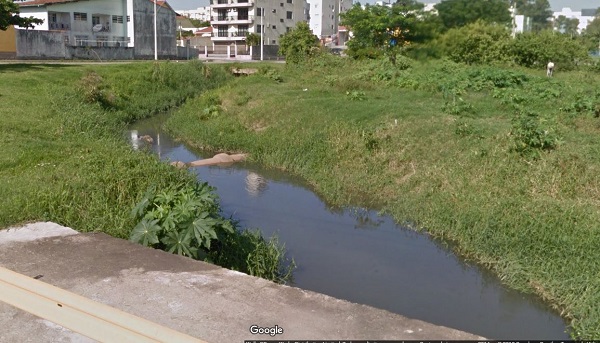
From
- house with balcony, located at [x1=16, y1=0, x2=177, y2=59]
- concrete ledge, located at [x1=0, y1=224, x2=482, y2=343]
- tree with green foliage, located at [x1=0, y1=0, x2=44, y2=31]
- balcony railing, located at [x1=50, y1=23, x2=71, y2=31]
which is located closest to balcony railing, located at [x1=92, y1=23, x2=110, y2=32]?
house with balcony, located at [x1=16, y1=0, x2=177, y2=59]

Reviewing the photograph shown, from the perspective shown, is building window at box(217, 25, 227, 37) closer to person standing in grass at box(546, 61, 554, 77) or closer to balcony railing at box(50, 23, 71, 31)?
balcony railing at box(50, 23, 71, 31)

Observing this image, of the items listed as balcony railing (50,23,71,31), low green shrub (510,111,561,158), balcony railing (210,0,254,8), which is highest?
balcony railing (210,0,254,8)

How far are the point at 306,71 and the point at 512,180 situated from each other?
15724 mm

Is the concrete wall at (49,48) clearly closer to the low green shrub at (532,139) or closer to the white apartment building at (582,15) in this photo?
the low green shrub at (532,139)

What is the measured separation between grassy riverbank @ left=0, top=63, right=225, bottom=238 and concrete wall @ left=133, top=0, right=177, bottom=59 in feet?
71.0

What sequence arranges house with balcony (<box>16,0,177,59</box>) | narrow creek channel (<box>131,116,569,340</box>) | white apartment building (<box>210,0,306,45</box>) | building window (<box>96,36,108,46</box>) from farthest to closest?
1. white apartment building (<box>210,0,306,45</box>)
2. building window (<box>96,36,108,46</box>)
3. house with balcony (<box>16,0,177,59</box>)
4. narrow creek channel (<box>131,116,569,340</box>)

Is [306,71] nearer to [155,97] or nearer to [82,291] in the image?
[155,97]

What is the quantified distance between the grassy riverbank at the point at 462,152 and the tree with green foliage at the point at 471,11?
1290mm

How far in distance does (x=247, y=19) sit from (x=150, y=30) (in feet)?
44.4

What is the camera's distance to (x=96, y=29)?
3900cm

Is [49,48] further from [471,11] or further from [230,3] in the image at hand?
[471,11]

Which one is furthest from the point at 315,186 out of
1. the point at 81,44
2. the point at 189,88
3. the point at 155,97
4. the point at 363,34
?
the point at 81,44

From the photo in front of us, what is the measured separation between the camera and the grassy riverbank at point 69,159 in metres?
6.54

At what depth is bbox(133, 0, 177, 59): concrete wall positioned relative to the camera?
40.6 metres
